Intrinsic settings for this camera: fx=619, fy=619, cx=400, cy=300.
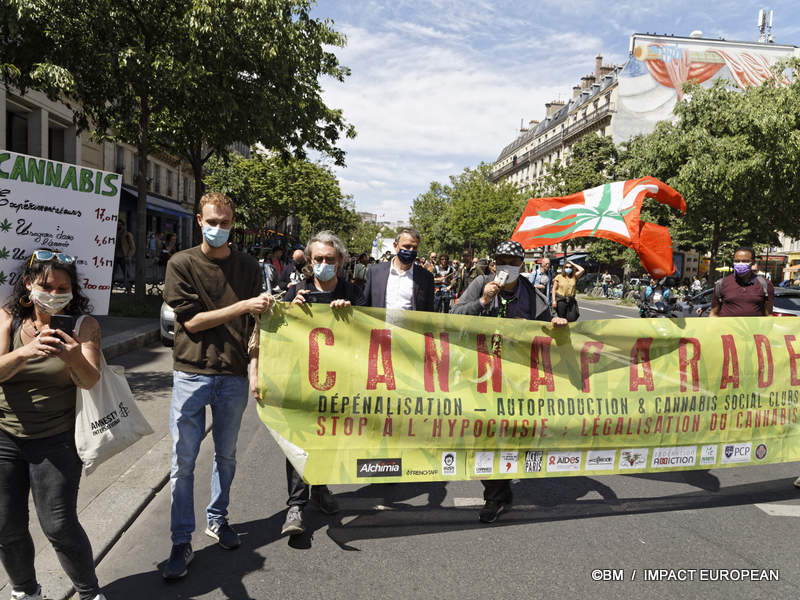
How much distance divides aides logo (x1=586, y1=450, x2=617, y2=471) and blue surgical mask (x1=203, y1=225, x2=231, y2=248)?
8.78 ft

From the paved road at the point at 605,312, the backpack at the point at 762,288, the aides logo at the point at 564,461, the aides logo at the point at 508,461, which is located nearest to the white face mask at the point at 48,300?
the aides logo at the point at 508,461

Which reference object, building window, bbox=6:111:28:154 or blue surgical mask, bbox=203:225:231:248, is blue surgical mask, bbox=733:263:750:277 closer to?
blue surgical mask, bbox=203:225:231:248

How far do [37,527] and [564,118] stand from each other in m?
74.7

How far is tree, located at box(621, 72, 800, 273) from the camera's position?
1812cm

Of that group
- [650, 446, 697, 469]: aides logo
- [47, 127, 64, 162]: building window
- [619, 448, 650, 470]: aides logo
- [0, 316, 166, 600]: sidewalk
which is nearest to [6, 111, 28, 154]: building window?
[47, 127, 64, 162]: building window

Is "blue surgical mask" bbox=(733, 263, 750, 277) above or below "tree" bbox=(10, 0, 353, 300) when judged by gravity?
below

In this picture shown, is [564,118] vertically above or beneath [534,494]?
above

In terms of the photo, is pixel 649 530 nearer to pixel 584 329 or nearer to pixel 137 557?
pixel 584 329

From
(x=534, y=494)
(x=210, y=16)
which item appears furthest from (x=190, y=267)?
(x=210, y=16)

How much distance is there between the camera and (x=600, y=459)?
162 inches

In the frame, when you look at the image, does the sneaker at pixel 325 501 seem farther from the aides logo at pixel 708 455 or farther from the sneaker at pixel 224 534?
the aides logo at pixel 708 455

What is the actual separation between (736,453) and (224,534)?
3503mm

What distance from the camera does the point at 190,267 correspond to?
127 inches

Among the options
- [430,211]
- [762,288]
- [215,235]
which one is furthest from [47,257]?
[430,211]
